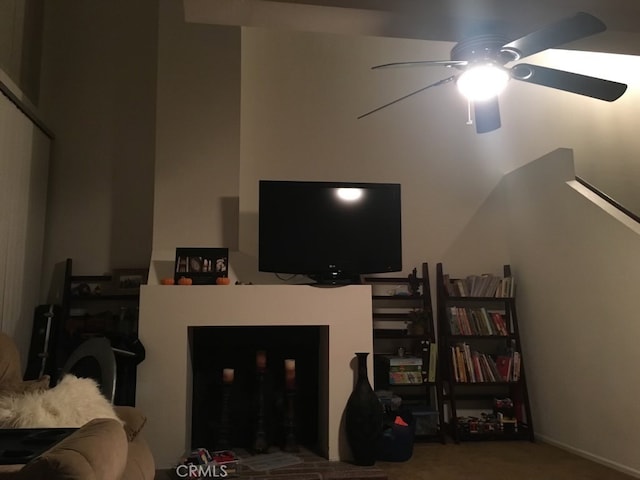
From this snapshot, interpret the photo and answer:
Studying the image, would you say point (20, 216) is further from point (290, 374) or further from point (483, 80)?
point (483, 80)

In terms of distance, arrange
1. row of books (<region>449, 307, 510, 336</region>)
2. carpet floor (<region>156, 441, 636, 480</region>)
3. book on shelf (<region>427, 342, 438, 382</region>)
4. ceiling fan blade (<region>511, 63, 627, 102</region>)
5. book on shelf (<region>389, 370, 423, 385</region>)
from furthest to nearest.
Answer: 1. row of books (<region>449, 307, 510, 336</region>)
2. book on shelf (<region>427, 342, 438, 382</region>)
3. book on shelf (<region>389, 370, 423, 385</region>)
4. carpet floor (<region>156, 441, 636, 480</region>)
5. ceiling fan blade (<region>511, 63, 627, 102</region>)

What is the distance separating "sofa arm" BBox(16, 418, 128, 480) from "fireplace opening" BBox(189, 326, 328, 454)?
6.98ft

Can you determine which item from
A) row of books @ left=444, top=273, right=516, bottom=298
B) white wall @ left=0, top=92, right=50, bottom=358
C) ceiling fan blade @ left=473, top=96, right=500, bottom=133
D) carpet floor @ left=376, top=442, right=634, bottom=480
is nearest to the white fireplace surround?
carpet floor @ left=376, top=442, right=634, bottom=480

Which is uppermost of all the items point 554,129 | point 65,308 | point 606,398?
point 554,129

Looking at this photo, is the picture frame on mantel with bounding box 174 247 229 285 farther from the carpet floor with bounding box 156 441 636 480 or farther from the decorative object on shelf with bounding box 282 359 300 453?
the carpet floor with bounding box 156 441 636 480

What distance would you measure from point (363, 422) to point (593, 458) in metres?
1.73

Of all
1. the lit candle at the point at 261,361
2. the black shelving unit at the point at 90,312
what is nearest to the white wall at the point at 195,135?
the black shelving unit at the point at 90,312

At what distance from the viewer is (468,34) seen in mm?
2766

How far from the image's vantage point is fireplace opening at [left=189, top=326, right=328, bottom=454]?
384cm

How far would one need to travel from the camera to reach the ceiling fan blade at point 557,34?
230cm

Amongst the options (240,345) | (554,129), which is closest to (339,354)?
(240,345)

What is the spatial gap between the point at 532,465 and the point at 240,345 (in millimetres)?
2266

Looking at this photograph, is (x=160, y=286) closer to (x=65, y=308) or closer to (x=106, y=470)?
(x=65, y=308)

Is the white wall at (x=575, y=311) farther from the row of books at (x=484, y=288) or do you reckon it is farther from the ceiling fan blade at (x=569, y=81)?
the ceiling fan blade at (x=569, y=81)
